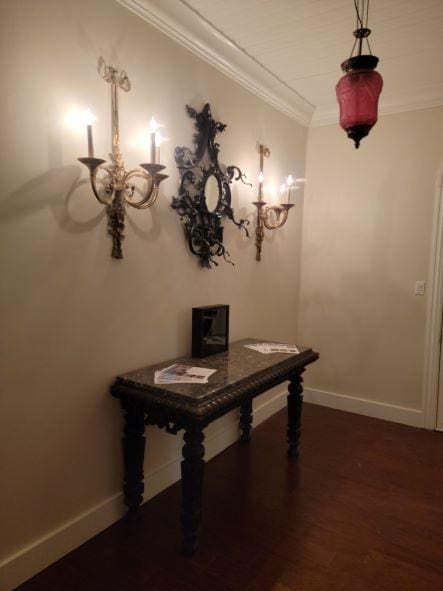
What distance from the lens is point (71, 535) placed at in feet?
5.79

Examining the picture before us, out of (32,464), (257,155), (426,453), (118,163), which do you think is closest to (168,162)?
(118,163)

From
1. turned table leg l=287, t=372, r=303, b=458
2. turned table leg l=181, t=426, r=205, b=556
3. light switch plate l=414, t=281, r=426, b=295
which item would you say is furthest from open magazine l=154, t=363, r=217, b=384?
light switch plate l=414, t=281, r=426, b=295

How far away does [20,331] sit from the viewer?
152 cm

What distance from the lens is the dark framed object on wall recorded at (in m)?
2.27

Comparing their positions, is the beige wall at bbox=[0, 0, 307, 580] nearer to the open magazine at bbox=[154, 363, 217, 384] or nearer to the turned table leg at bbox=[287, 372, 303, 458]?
the open magazine at bbox=[154, 363, 217, 384]

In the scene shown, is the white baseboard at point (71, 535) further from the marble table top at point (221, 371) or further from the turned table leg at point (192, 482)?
the marble table top at point (221, 371)

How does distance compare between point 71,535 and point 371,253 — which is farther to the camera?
point 371,253

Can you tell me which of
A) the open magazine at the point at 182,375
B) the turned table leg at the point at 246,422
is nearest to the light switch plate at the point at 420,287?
the turned table leg at the point at 246,422

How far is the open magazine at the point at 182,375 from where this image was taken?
6.12 feet

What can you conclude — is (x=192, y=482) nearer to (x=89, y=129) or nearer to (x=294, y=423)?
(x=294, y=423)

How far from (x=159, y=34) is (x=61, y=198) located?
107 centimetres

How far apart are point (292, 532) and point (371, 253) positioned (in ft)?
7.31

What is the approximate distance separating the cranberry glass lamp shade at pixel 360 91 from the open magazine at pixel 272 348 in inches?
53.4

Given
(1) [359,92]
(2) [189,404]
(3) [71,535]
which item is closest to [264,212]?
(1) [359,92]
